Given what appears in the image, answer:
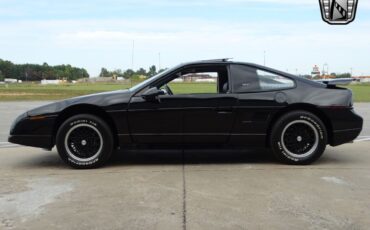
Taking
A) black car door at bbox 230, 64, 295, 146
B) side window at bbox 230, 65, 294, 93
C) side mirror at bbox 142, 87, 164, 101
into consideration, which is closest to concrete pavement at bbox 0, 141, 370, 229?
black car door at bbox 230, 64, 295, 146

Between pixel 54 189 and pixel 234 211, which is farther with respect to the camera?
pixel 54 189

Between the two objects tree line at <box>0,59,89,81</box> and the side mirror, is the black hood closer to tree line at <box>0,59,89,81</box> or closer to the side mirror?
the side mirror

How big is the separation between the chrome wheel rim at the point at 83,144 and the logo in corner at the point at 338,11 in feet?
13.1

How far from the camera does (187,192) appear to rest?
5098mm

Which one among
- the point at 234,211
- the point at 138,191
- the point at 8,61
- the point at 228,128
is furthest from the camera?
the point at 8,61

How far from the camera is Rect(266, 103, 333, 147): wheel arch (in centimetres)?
648

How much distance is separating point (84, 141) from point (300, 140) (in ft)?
9.13

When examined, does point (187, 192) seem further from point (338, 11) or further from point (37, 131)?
point (338, 11)

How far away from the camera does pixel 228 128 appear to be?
252 inches

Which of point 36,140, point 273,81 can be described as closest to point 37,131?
point 36,140

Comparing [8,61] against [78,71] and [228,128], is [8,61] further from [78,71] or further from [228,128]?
[228,128]

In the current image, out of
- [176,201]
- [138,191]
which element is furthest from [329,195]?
[138,191]

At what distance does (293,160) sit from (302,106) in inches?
28.0

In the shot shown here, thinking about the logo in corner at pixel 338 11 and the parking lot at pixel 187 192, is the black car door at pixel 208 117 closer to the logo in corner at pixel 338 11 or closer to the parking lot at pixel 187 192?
the parking lot at pixel 187 192
